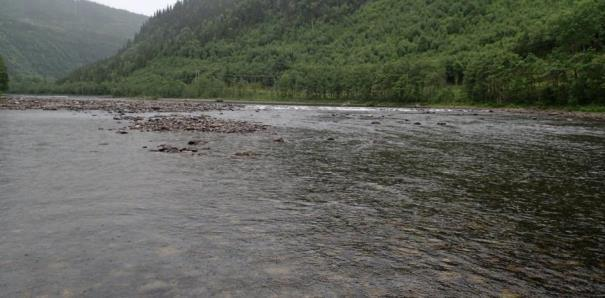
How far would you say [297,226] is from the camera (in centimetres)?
1304

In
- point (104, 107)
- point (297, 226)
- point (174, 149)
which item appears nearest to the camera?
point (297, 226)

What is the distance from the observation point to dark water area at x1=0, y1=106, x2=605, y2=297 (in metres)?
9.03

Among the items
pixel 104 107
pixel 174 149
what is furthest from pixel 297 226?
pixel 104 107

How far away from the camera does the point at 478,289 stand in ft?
28.6

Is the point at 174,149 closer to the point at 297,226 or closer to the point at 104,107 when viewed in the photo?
the point at 297,226

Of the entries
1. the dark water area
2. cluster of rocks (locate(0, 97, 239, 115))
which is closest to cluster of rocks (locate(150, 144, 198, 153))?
the dark water area

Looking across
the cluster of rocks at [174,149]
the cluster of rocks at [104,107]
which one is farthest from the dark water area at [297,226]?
the cluster of rocks at [104,107]

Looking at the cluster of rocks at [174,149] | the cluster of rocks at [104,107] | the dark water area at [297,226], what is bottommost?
the dark water area at [297,226]

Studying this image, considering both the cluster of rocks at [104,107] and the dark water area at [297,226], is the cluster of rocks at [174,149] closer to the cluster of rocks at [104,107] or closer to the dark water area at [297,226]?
the dark water area at [297,226]

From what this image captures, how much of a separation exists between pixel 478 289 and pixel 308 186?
426 inches

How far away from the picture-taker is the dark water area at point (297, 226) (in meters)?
9.03

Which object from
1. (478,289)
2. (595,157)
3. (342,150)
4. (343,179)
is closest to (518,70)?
(595,157)

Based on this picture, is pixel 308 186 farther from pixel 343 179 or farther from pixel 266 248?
pixel 266 248

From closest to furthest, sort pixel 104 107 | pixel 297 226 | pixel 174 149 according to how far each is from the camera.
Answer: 1. pixel 297 226
2. pixel 174 149
3. pixel 104 107
